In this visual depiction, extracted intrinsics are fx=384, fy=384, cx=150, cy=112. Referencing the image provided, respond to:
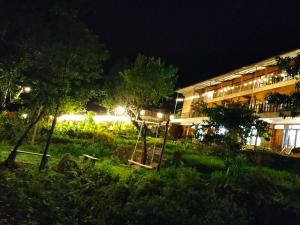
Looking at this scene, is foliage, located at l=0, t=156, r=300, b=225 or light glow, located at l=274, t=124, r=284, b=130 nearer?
foliage, located at l=0, t=156, r=300, b=225

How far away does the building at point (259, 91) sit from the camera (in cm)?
3188

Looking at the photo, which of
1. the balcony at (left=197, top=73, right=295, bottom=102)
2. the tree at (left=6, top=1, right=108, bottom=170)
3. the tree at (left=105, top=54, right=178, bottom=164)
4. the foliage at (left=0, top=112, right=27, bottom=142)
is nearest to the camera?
the tree at (left=6, top=1, right=108, bottom=170)

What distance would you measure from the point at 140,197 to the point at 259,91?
91.7 ft

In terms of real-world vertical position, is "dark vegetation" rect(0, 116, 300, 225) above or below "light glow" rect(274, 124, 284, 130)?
below

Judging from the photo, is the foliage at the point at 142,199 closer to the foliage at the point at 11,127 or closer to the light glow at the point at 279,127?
the foliage at the point at 11,127

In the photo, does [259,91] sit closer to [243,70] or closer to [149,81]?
[243,70]

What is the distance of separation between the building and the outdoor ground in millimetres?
11336

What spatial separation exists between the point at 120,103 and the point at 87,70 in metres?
24.5

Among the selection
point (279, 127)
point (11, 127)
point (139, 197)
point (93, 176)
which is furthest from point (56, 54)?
point (279, 127)

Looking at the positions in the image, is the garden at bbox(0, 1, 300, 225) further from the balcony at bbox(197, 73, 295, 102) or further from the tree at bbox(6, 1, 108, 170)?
the balcony at bbox(197, 73, 295, 102)

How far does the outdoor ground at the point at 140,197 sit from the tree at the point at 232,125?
1.67 metres

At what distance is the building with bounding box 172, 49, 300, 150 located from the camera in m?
31.9

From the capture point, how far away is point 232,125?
16578mm


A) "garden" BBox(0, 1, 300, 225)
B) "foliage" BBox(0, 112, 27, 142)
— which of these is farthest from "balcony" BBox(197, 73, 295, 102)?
"foliage" BBox(0, 112, 27, 142)
